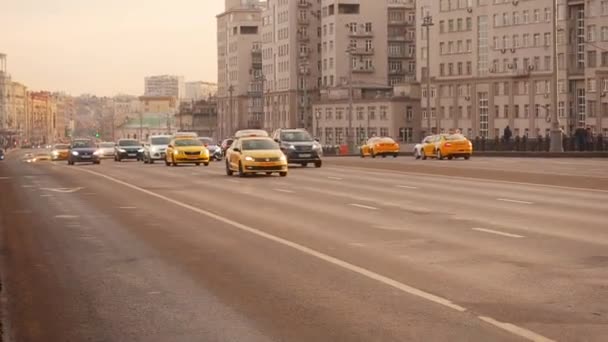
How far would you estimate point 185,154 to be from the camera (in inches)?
2320

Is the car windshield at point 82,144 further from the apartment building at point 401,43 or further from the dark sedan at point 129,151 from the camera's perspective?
the apartment building at point 401,43

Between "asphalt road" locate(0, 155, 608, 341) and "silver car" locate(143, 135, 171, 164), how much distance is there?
129 feet

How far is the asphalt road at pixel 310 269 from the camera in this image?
1021cm

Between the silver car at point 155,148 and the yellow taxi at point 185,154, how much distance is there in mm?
7824

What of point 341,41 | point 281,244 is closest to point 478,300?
point 281,244

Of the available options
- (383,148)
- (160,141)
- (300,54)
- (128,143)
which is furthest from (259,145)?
(300,54)

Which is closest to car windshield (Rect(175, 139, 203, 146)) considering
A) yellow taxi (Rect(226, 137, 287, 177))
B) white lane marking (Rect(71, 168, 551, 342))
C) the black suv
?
the black suv

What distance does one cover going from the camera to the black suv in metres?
52.1

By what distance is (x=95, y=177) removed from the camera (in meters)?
45.5

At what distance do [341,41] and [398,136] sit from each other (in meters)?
21.0

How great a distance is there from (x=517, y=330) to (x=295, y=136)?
43756 mm

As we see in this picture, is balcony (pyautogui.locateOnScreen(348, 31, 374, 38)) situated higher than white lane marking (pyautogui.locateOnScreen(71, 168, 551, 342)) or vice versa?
balcony (pyautogui.locateOnScreen(348, 31, 374, 38))

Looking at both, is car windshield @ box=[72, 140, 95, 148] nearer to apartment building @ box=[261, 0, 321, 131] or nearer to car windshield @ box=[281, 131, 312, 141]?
car windshield @ box=[281, 131, 312, 141]

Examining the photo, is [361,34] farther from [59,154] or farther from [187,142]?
[187,142]
